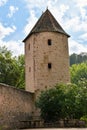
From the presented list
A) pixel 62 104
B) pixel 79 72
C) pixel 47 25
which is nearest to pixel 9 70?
pixel 47 25

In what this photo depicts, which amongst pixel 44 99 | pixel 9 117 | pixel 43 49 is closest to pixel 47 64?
pixel 43 49

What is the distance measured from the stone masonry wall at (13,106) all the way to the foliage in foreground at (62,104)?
4.93 feet

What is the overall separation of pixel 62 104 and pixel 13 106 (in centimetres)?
423

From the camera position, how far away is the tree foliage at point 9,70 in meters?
41.2

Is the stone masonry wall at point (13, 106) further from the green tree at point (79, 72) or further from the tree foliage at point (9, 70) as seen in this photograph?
the green tree at point (79, 72)

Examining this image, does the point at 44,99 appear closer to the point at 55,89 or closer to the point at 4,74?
the point at 55,89

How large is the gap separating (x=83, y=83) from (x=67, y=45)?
20.0ft

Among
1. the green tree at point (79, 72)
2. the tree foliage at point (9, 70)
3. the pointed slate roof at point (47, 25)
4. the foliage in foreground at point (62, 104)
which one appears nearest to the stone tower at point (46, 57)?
the pointed slate roof at point (47, 25)

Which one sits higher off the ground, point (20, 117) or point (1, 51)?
point (1, 51)

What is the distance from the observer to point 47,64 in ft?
107

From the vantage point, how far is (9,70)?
41.7 meters

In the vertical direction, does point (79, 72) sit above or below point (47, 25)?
below

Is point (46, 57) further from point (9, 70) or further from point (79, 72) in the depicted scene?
point (79, 72)

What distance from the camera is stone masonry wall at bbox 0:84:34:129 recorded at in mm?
22913
